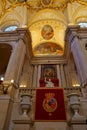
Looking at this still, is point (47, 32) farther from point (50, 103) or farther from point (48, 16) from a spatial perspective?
point (50, 103)

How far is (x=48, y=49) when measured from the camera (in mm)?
17594

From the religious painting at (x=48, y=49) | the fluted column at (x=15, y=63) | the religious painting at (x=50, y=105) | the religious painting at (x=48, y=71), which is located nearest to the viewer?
the religious painting at (x=50, y=105)

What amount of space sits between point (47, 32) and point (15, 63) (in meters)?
8.40

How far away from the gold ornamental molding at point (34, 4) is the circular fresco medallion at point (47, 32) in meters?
2.16

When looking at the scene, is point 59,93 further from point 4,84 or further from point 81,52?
point 81,52

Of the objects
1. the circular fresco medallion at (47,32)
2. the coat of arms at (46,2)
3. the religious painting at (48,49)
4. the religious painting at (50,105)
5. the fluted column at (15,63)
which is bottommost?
the religious painting at (50,105)

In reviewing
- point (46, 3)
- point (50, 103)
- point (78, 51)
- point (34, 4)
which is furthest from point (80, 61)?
point (34, 4)

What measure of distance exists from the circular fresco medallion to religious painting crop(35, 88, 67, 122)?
10201 millimetres

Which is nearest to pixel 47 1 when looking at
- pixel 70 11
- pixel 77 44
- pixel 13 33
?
pixel 70 11

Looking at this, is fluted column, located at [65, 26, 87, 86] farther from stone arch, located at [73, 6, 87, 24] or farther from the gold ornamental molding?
the gold ornamental molding

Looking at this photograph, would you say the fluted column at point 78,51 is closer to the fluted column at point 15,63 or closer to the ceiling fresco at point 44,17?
the ceiling fresco at point 44,17

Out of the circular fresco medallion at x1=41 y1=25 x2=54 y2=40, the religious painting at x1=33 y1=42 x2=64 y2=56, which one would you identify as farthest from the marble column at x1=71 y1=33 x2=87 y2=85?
the circular fresco medallion at x1=41 y1=25 x2=54 y2=40

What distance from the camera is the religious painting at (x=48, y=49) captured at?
17219 millimetres

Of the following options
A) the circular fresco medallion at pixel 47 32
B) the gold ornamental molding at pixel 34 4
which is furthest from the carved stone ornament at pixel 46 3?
the circular fresco medallion at pixel 47 32
